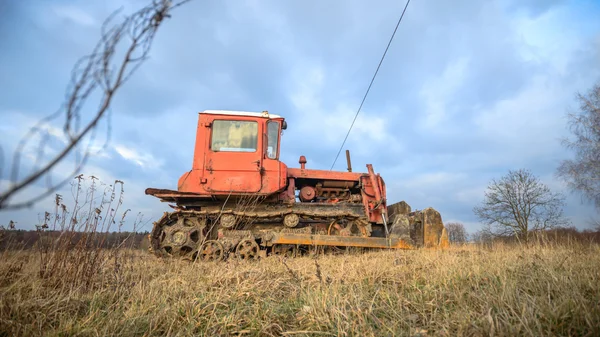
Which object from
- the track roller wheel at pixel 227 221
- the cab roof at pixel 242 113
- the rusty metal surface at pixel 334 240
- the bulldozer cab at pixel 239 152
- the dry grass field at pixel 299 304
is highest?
the cab roof at pixel 242 113

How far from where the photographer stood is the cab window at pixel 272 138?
6.99 meters

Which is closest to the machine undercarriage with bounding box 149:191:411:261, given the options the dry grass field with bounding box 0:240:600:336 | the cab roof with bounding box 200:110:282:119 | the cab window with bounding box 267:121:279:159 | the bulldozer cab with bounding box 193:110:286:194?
the bulldozer cab with bounding box 193:110:286:194

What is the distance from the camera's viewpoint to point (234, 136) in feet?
22.9

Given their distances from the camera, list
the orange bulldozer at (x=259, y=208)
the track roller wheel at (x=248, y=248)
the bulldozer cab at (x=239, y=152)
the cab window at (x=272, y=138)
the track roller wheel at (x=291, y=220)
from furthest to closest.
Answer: the cab window at (x=272, y=138)
the track roller wheel at (x=291, y=220)
the bulldozer cab at (x=239, y=152)
the orange bulldozer at (x=259, y=208)
the track roller wheel at (x=248, y=248)

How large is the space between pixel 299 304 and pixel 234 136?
4861mm

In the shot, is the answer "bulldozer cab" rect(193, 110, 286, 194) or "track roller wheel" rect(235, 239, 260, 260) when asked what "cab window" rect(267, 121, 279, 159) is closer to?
"bulldozer cab" rect(193, 110, 286, 194)

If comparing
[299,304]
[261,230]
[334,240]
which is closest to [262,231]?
[261,230]

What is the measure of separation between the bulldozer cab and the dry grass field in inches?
128

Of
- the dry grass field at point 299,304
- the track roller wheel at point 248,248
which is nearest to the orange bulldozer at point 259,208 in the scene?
the track roller wheel at point 248,248

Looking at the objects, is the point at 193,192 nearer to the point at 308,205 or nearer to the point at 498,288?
the point at 308,205

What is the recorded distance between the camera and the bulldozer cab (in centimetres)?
664

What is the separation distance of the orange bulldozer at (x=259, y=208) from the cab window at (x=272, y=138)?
0.07 ft

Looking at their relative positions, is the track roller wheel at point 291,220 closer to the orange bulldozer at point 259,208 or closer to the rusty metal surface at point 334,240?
the orange bulldozer at point 259,208

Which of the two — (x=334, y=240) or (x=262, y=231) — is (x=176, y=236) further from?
(x=334, y=240)
